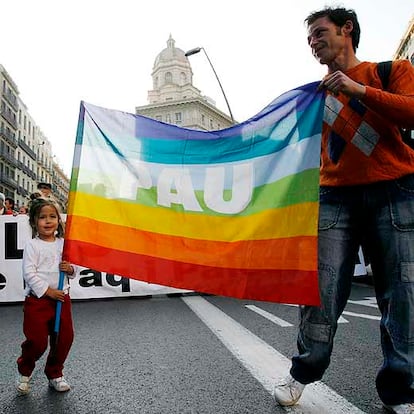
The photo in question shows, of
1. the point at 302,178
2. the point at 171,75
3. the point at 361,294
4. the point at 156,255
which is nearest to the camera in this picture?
the point at 302,178

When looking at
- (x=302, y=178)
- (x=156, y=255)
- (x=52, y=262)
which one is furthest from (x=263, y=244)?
(x=52, y=262)

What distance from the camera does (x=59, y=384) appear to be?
289 centimetres

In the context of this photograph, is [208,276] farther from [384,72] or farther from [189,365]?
[384,72]

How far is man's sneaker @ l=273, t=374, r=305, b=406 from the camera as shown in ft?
8.02

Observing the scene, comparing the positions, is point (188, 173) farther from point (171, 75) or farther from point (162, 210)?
point (171, 75)

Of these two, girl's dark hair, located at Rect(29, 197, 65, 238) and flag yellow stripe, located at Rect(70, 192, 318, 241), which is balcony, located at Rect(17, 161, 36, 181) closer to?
girl's dark hair, located at Rect(29, 197, 65, 238)

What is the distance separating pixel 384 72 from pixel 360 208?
0.68 meters

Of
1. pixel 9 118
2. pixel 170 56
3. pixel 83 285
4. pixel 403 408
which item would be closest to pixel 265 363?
pixel 403 408

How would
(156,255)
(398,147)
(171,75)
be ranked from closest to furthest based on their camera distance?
(398,147)
(156,255)
(171,75)

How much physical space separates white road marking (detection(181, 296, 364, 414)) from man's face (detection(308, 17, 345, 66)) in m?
1.76

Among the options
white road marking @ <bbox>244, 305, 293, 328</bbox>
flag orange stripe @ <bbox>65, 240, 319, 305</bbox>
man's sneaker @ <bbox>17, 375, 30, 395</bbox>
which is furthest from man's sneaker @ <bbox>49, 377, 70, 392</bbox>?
white road marking @ <bbox>244, 305, 293, 328</bbox>

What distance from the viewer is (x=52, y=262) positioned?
124 inches

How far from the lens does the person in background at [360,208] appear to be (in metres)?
2.32

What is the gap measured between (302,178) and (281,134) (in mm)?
306
